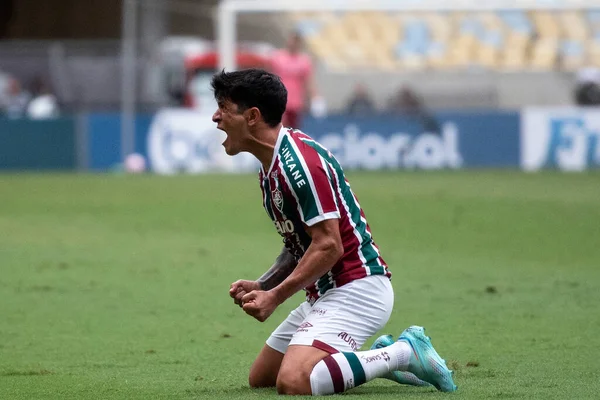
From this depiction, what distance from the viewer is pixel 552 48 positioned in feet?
95.0

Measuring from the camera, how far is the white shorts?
242 inches

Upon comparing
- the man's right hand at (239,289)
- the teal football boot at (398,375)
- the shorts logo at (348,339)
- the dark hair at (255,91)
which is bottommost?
the teal football boot at (398,375)

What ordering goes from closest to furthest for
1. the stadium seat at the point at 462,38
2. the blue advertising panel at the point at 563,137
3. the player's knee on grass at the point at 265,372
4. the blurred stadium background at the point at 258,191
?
1. the player's knee on grass at the point at 265,372
2. the blurred stadium background at the point at 258,191
3. the blue advertising panel at the point at 563,137
4. the stadium seat at the point at 462,38

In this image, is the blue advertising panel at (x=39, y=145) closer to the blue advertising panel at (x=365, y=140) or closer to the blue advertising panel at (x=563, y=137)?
the blue advertising panel at (x=365, y=140)

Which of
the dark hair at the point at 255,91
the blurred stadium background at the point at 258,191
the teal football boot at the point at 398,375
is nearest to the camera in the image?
the dark hair at the point at 255,91

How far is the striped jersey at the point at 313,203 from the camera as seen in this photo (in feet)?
19.6

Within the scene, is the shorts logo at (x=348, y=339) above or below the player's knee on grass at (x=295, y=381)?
above

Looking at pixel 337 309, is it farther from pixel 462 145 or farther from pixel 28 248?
pixel 462 145

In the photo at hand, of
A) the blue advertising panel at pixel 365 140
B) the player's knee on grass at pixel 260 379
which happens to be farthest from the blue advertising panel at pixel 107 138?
the player's knee on grass at pixel 260 379

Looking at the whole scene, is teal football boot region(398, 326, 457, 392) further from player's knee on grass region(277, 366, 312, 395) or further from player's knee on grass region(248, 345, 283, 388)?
player's knee on grass region(248, 345, 283, 388)

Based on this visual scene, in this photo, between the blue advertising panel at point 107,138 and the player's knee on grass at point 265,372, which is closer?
the player's knee on grass at point 265,372

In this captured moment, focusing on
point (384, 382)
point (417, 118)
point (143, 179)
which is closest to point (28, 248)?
point (384, 382)

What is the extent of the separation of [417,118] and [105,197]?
889 centimetres

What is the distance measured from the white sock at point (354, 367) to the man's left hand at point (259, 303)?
37 centimetres
